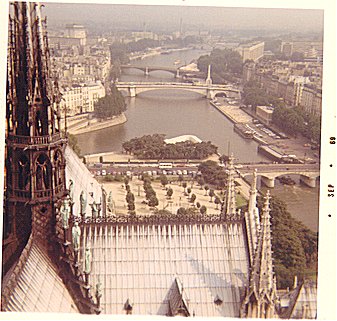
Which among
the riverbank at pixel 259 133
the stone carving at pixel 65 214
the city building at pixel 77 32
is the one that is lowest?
the stone carving at pixel 65 214

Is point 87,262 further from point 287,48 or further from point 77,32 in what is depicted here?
point 287,48

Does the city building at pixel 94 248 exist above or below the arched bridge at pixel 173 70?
below

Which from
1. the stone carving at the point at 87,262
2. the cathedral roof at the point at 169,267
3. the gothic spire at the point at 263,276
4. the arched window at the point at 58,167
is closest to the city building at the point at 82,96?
the arched window at the point at 58,167

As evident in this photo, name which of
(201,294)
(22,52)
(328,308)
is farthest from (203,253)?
(22,52)

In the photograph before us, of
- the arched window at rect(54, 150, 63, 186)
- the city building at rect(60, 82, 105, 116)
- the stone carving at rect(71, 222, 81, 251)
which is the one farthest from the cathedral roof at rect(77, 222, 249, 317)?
the city building at rect(60, 82, 105, 116)

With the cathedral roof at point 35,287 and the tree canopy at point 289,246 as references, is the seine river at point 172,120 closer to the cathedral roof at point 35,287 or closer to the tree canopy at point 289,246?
the tree canopy at point 289,246

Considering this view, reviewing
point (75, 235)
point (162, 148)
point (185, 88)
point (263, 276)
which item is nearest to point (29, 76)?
point (75, 235)
